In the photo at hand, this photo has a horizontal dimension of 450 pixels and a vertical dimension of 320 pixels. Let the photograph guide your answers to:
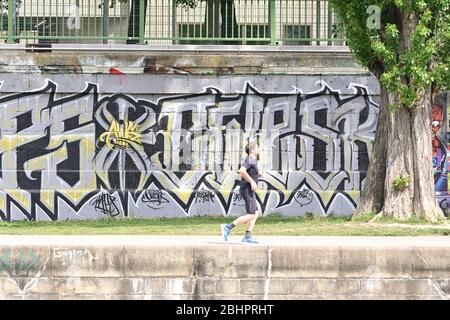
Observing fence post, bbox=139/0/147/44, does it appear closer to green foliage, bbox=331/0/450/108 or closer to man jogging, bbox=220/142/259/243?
green foliage, bbox=331/0/450/108

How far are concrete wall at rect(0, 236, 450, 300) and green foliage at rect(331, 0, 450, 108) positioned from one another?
17.0 ft

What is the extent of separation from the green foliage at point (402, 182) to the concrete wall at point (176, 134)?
9.97 feet

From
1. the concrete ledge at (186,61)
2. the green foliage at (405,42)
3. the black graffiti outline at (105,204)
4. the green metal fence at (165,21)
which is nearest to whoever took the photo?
the green foliage at (405,42)

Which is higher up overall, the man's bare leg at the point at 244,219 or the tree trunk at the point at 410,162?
the tree trunk at the point at 410,162

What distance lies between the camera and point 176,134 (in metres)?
21.1

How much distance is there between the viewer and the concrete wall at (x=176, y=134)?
68.5 feet

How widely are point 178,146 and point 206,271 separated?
8079mm

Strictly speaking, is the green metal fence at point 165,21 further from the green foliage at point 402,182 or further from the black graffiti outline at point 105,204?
the green foliage at point 402,182

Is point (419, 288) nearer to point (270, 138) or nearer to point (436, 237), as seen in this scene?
point (436, 237)

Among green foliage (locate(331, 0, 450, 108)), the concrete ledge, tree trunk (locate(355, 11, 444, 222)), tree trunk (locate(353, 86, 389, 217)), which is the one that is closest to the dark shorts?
green foliage (locate(331, 0, 450, 108))

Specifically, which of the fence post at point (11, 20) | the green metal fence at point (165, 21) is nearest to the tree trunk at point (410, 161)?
the green metal fence at point (165, 21)

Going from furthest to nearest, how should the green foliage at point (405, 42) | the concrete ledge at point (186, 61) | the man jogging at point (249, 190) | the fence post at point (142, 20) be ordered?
the fence post at point (142, 20) < the concrete ledge at point (186, 61) < the green foliage at point (405, 42) < the man jogging at point (249, 190)
